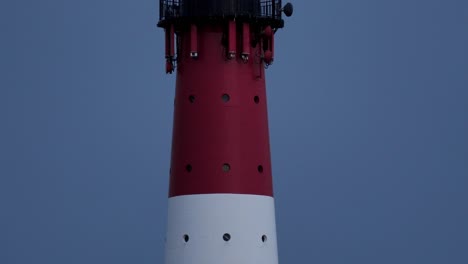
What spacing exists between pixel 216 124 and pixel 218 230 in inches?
130

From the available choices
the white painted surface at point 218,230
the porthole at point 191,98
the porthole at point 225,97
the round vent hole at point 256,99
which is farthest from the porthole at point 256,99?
the white painted surface at point 218,230

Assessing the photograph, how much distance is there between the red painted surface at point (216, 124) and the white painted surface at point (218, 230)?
37 cm

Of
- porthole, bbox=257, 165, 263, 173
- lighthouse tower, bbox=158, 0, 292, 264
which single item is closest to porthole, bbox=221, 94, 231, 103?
lighthouse tower, bbox=158, 0, 292, 264

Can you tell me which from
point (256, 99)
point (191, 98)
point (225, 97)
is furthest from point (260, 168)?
point (191, 98)

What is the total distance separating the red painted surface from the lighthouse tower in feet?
0.10

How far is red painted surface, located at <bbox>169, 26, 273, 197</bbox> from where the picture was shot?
46.2m

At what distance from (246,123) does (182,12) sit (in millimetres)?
4001

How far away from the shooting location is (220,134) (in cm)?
4631

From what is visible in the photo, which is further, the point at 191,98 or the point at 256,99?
the point at 256,99

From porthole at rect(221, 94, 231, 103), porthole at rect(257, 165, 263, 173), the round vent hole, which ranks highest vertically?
the round vent hole

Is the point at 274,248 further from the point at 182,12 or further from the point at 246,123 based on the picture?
the point at 182,12

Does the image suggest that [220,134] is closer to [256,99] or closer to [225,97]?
[225,97]

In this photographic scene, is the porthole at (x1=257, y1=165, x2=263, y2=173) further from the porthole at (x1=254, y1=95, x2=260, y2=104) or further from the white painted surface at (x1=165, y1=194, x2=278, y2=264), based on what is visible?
the porthole at (x1=254, y1=95, x2=260, y2=104)

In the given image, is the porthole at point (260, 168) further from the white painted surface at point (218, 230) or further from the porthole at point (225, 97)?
the porthole at point (225, 97)
